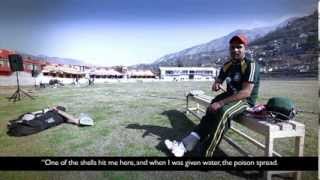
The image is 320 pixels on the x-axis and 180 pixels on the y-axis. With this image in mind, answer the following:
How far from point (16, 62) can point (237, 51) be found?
67.7 inches

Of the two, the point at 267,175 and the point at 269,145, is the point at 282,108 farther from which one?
the point at 267,175

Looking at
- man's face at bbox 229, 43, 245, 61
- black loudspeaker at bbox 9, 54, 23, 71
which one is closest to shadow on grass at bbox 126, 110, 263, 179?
man's face at bbox 229, 43, 245, 61

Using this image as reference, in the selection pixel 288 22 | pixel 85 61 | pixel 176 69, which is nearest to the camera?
pixel 288 22

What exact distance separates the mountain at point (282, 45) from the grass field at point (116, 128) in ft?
0.50

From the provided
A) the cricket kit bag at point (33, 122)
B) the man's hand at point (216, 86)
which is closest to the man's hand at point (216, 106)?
the man's hand at point (216, 86)

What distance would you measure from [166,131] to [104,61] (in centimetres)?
88

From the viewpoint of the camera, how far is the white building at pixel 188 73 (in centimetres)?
247

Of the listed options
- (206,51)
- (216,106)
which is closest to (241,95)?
(216,106)

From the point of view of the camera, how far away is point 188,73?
101 inches

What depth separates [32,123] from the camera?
238cm

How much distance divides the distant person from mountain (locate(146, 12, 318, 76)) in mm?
68

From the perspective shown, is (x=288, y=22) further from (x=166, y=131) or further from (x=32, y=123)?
(x=32, y=123)

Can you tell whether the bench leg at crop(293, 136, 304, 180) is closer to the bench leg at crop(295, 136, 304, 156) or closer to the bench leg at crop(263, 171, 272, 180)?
the bench leg at crop(295, 136, 304, 156)

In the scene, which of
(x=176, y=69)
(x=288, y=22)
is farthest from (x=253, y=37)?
(x=176, y=69)
